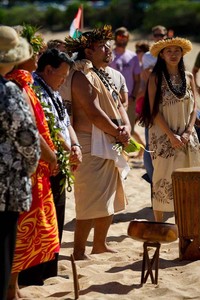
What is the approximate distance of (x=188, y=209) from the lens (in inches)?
325

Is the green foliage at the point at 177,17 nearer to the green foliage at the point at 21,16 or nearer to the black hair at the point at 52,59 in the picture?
the green foliage at the point at 21,16

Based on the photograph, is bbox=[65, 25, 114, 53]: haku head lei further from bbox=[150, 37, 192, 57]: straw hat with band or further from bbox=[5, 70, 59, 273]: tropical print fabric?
bbox=[5, 70, 59, 273]: tropical print fabric

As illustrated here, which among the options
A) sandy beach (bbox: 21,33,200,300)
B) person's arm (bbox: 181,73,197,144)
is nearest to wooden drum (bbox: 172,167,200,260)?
sandy beach (bbox: 21,33,200,300)

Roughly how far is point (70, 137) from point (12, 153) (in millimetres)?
2011

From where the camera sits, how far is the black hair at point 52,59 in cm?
757

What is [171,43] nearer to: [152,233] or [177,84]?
[177,84]

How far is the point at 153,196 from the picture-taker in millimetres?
9742

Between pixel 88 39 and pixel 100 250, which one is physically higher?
pixel 88 39

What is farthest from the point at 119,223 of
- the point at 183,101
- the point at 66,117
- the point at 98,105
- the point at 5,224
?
the point at 5,224

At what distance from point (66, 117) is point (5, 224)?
1.98 meters

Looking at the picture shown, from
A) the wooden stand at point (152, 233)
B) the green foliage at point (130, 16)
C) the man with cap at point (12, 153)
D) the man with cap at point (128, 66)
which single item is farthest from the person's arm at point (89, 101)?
the green foliage at point (130, 16)

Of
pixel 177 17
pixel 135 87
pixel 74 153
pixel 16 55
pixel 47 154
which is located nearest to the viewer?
→ pixel 16 55

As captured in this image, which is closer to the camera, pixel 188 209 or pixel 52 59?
pixel 52 59

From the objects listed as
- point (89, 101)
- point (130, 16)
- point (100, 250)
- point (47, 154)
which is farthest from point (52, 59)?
point (130, 16)
